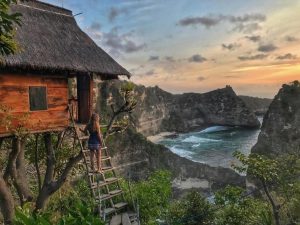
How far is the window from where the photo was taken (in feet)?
46.8

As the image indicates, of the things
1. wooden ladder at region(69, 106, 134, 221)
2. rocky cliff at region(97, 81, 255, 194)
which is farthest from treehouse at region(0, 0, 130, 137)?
rocky cliff at region(97, 81, 255, 194)

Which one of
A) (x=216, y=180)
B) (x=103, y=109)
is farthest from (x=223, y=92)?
(x=216, y=180)

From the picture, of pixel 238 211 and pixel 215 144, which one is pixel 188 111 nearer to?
pixel 215 144

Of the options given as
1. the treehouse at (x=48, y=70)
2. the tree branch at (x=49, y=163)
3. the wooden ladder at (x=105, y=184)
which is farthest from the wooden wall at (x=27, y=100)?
the tree branch at (x=49, y=163)

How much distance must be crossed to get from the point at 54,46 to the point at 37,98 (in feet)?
6.80

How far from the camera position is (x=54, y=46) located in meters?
15.2

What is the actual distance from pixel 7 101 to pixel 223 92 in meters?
122

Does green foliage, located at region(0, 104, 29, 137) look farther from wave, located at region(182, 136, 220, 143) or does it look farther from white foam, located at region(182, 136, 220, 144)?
wave, located at region(182, 136, 220, 143)

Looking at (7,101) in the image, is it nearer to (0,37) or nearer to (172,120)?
(0,37)

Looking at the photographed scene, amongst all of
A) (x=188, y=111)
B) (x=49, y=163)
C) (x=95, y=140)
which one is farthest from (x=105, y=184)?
(x=188, y=111)

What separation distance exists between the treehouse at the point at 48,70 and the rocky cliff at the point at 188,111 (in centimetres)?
9829

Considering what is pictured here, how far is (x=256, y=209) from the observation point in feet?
60.4

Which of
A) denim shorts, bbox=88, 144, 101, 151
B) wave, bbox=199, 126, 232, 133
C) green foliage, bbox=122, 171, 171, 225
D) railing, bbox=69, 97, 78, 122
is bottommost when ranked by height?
wave, bbox=199, 126, 232, 133

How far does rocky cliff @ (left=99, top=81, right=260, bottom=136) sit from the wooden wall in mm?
99862
